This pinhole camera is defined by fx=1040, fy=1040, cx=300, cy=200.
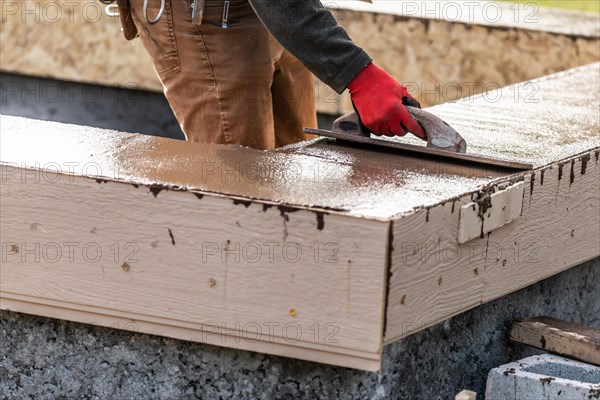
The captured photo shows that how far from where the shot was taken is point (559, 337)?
3.00 m

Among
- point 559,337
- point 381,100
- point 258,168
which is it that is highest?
point 381,100

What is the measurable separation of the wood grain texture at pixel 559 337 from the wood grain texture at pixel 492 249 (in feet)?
0.49

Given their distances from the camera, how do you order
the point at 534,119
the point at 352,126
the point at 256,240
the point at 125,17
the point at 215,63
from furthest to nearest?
the point at 534,119
the point at 125,17
the point at 215,63
the point at 352,126
the point at 256,240

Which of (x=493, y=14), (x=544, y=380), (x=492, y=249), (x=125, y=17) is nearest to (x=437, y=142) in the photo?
(x=492, y=249)

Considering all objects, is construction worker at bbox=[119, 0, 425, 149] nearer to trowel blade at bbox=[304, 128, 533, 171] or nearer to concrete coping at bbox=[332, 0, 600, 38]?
trowel blade at bbox=[304, 128, 533, 171]

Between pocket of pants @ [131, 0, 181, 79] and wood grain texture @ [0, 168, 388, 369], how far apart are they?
93cm

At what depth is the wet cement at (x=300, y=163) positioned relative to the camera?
2.52 metres

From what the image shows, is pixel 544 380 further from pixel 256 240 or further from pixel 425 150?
pixel 256 240

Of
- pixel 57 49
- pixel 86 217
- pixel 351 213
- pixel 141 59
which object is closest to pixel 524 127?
pixel 351 213

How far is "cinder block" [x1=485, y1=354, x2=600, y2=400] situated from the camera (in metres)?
2.68

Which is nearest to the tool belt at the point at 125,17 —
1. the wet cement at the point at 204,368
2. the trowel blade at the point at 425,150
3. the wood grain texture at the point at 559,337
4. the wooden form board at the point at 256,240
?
the wooden form board at the point at 256,240

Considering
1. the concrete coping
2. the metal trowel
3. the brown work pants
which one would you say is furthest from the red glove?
the concrete coping

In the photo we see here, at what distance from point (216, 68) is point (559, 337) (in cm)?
136

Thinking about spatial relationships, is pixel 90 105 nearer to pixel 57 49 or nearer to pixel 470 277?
pixel 57 49
